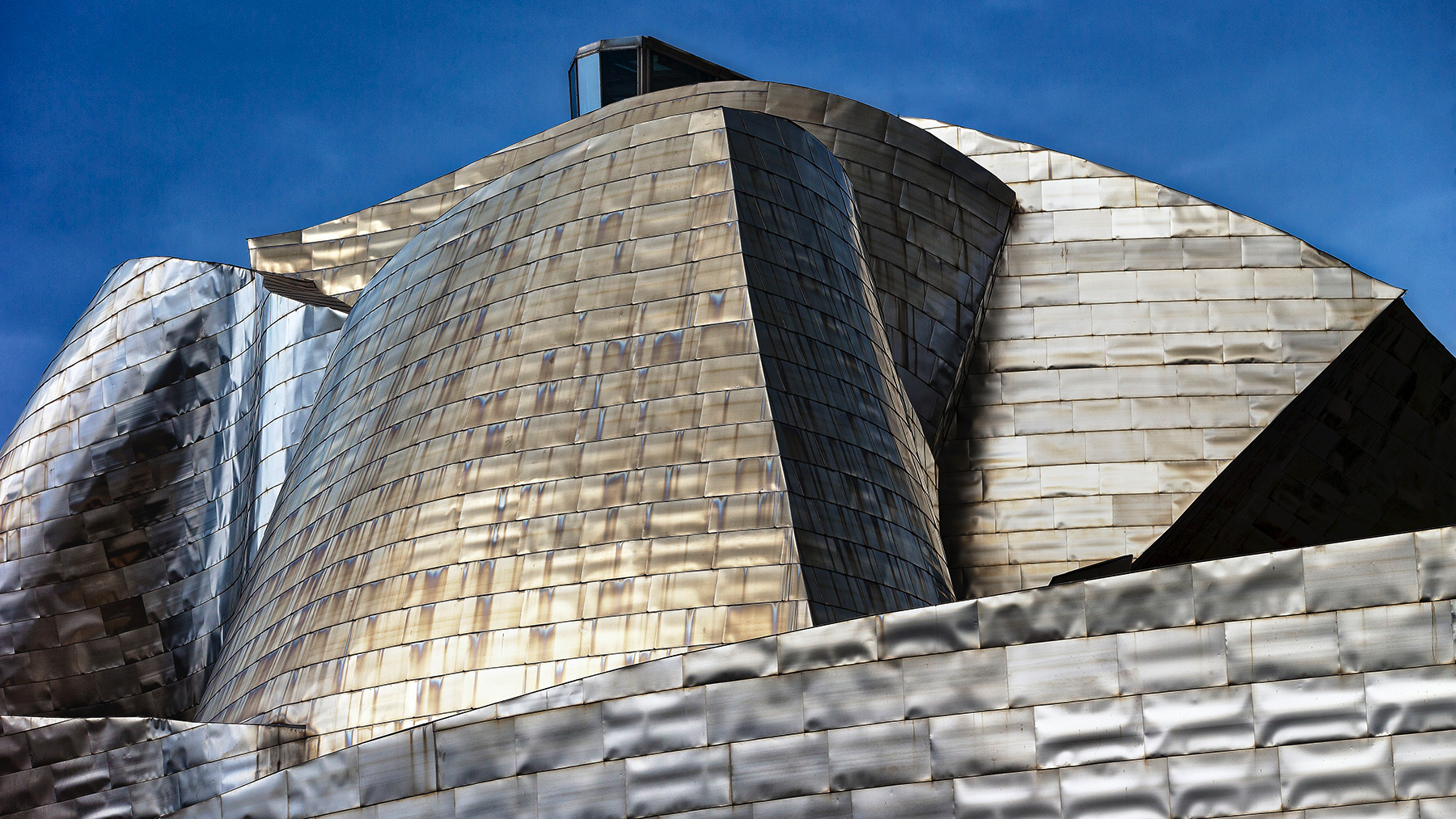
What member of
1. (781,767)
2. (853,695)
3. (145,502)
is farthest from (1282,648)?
(145,502)

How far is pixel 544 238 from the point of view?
18219 millimetres

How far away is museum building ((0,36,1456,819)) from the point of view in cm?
913

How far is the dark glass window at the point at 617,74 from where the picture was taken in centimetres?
3903

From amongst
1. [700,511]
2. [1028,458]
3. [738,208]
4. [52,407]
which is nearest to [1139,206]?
[1028,458]

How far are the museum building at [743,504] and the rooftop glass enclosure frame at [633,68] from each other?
582 inches

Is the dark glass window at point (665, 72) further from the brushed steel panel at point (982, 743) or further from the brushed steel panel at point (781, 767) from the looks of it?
the brushed steel panel at point (982, 743)

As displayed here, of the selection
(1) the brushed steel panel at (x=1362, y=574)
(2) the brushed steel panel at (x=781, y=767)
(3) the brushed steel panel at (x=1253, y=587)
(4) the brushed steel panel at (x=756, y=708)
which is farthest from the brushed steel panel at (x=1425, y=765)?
(4) the brushed steel panel at (x=756, y=708)

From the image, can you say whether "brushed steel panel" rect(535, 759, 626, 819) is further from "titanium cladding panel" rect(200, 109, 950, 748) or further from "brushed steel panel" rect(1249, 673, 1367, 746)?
"titanium cladding panel" rect(200, 109, 950, 748)

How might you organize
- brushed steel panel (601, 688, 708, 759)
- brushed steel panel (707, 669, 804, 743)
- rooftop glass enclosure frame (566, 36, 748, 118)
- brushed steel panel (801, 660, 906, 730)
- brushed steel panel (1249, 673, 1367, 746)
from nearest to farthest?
brushed steel panel (1249, 673, 1367, 746), brushed steel panel (801, 660, 906, 730), brushed steel panel (707, 669, 804, 743), brushed steel panel (601, 688, 708, 759), rooftop glass enclosure frame (566, 36, 748, 118)

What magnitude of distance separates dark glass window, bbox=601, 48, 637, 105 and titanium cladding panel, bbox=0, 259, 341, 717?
Answer: 51.1ft

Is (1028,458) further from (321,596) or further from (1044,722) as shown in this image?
(1044,722)

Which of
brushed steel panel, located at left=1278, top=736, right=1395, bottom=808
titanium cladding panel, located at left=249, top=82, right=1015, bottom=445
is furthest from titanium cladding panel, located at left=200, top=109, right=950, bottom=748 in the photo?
brushed steel panel, located at left=1278, top=736, right=1395, bottom=808

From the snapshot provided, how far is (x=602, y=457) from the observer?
51.5ft

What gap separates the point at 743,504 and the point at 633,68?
2616 centimetres
